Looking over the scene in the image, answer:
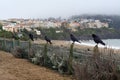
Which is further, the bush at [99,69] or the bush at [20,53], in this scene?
the bush at [20,53]

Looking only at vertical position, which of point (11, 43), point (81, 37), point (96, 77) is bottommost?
point (81, 37)

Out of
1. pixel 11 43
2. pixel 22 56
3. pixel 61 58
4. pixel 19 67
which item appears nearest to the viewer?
pixel 61 58

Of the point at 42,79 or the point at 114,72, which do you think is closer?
the point at 114,72

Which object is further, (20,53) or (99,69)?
(20,53)

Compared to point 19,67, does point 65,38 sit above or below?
below

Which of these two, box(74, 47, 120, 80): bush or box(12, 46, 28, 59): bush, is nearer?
box(74, 47, 120, 80): bush

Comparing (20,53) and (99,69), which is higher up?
(99,69)

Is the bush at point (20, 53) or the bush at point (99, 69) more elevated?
the bush at point (99, 69)

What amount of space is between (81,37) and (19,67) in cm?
9057

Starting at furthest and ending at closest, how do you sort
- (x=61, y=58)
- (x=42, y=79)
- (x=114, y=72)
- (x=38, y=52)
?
1. (x=38, y=52)
2. (x=61, y=58)
3. (x=42, y=79)
4. (x=114, y=72)

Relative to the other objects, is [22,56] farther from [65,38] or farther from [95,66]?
[65,38]

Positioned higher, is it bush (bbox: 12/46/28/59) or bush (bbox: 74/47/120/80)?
bush (bbox: 74/47/120/80)

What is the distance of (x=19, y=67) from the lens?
1780cm

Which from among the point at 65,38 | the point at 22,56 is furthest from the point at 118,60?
the point at 65,38
